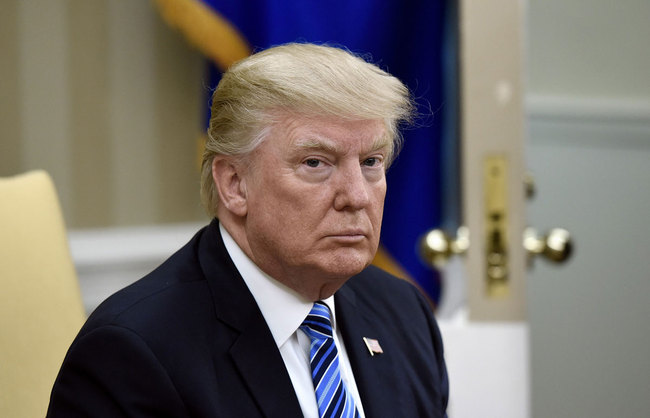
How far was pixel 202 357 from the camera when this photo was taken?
1.07m

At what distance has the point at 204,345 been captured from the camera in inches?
42.8

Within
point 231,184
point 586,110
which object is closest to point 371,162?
point 231,184

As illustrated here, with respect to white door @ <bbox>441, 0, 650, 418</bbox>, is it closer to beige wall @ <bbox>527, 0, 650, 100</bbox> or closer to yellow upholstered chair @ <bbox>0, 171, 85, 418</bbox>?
beige wall @ <bbox>527, 0, 650, 100</bbox>

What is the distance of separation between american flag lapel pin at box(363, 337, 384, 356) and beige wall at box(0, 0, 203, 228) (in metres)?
1.43

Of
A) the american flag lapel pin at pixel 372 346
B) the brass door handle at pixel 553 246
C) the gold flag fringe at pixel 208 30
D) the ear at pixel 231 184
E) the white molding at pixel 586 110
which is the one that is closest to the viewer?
the ear at pixel 231 184

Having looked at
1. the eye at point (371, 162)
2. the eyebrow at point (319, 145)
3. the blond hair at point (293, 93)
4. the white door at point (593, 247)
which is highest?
the blond hair at point (293, 93)

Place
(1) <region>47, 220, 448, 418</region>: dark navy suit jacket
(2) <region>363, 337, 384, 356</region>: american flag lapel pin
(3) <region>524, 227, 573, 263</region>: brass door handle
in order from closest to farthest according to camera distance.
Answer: (1) <region>47, 220, 448, 418</region>: dark navy suit jacket
(2) <region>363, 337, 384, 356</region>: american flag lapel pin
(3) <region>524, 227, 573, 263</region>: brass door handle

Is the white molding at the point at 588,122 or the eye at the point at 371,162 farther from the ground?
the eye at the point at 371,162

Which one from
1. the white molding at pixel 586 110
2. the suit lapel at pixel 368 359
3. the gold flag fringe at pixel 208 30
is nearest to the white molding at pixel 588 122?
the white molding at pixel 586 110

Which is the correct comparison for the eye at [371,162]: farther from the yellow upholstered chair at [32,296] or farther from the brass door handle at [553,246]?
the brass door handle at [553,246]

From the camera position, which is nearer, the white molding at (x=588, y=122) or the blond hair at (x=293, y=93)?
the blond hair at (x=293, y=93)

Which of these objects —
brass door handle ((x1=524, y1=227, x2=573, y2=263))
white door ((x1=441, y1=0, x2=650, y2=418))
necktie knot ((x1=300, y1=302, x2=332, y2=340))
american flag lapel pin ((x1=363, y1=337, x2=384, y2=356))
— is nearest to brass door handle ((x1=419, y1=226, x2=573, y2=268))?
brass door handle ((x1=524, y1=227, x2=573, y2=263))

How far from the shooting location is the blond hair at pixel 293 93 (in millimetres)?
1064

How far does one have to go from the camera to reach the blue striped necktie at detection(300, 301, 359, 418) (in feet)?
3.62
